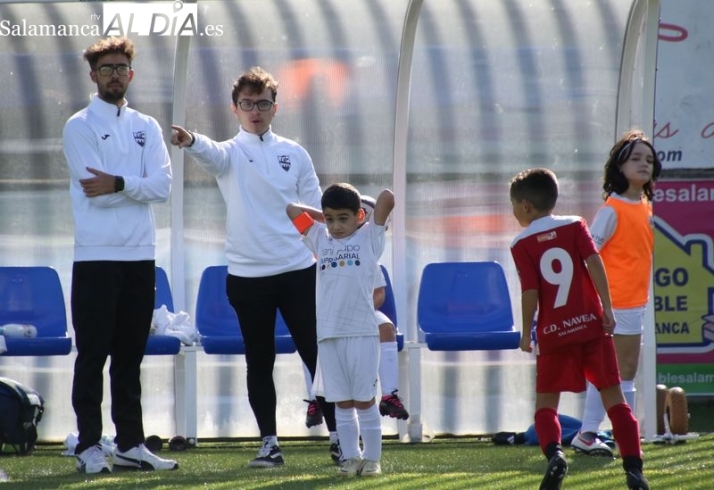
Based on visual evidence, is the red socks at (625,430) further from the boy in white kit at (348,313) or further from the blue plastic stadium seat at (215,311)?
the blue plastic stadium seat at (215,311)

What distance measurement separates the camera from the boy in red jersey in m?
5.30

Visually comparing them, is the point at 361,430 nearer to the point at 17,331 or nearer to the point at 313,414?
the point at 313,414

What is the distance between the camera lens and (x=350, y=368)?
5.86 m

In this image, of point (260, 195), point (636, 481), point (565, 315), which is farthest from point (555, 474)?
point (260, 195)

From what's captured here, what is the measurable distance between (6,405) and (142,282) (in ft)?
5.38

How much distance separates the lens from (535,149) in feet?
27.5

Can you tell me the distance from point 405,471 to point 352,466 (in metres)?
0.32

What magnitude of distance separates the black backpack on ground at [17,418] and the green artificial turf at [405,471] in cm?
12

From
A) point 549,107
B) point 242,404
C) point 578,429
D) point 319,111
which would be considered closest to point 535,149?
point 549,107

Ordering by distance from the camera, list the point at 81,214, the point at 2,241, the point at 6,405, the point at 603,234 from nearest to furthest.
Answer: the point at 81,214 → the point at 603,234 → the point at 6,405 → the point at 2,241

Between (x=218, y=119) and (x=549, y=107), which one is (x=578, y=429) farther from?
(x=218, y=119)

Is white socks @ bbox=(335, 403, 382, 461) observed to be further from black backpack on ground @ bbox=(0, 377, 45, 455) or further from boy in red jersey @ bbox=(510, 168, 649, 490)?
black backpack on ground @ bbox=(0, 377, 45, 455)

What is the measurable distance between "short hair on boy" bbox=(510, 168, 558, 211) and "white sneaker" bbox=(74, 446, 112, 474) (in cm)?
233

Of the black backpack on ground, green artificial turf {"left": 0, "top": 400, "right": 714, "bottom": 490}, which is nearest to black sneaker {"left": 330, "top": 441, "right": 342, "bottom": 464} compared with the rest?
green artificial turf {"left": 0, "top": 400, "right": 714, "bottom": 490}
